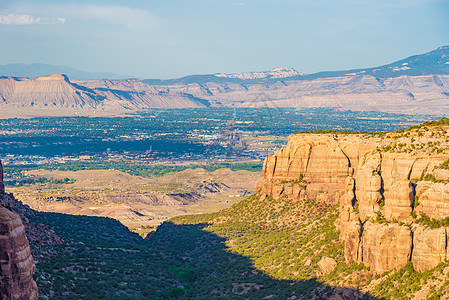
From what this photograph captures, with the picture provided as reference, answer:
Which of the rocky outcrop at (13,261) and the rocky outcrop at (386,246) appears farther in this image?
the rocky outcrop at (386,246)

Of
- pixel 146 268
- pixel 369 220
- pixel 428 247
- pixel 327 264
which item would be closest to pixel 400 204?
pixel 369 220

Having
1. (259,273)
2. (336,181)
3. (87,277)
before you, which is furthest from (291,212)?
(87,277)

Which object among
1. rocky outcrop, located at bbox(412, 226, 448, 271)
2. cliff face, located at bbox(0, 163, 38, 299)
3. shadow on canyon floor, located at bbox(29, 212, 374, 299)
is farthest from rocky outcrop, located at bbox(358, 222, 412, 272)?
cliff face, located at bbox(0, 163, 38, 299)

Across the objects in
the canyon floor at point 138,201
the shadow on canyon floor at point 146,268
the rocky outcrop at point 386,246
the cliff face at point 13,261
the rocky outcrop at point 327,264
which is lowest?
the canyon floor at point 138,201

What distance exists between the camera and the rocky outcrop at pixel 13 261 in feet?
130

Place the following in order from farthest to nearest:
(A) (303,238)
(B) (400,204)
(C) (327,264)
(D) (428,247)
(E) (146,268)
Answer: (E) (146,268) → (A) (303,238) → (C) (327,264) → (B) (400,204) → (D) (428,247)

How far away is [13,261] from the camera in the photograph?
40219 mm

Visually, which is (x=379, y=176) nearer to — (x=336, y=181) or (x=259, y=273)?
(x=259, y=273)

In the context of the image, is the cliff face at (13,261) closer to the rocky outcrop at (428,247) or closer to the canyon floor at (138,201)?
the rocky outcrop at (428,247)

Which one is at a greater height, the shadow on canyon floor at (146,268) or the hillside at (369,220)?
the hillside at (369,220)

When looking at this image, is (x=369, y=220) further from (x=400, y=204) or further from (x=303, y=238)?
(x=303, y=238)

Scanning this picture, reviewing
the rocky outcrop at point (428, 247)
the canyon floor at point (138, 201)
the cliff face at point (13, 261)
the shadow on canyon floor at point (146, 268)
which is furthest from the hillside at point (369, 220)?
the canyon floor at point (138, 201)

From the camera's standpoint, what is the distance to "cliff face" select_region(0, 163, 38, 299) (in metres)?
39.7

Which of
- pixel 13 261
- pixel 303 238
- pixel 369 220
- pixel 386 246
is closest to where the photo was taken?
pixel 13 261
